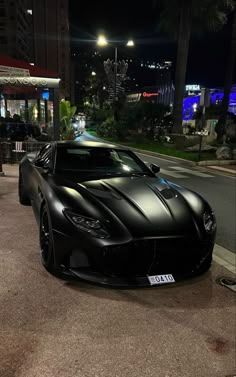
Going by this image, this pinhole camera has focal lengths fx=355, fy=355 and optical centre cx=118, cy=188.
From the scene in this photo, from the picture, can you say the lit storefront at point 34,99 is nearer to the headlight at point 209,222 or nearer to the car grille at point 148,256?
the headlight at point 209,222

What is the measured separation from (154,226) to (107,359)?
1243 millimetres

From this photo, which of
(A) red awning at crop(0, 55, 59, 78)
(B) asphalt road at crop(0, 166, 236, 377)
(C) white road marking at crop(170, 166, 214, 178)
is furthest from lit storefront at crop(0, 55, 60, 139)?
(B) asphalt road at crop(0, 166, 236, 377)

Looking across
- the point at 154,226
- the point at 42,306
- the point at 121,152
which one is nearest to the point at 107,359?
the point at 42,306

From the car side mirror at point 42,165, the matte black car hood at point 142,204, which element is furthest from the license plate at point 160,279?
the car side mirror at point 42,165

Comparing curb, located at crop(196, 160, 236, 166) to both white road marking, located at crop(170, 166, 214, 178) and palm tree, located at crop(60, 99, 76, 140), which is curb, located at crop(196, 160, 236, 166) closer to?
white road marking, located at crop(170, 166, 214, 178)

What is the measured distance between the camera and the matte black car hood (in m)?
3.39

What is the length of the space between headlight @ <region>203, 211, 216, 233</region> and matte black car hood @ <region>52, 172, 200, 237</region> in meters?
0.19

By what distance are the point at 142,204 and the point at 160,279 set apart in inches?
31.1

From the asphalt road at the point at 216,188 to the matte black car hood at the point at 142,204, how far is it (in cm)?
213

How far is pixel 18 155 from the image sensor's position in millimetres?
12273

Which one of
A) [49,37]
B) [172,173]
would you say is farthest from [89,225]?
[49,37]

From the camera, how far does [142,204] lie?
3.70 m

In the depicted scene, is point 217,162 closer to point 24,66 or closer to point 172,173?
point 172,173

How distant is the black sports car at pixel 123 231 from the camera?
3.28 meters
